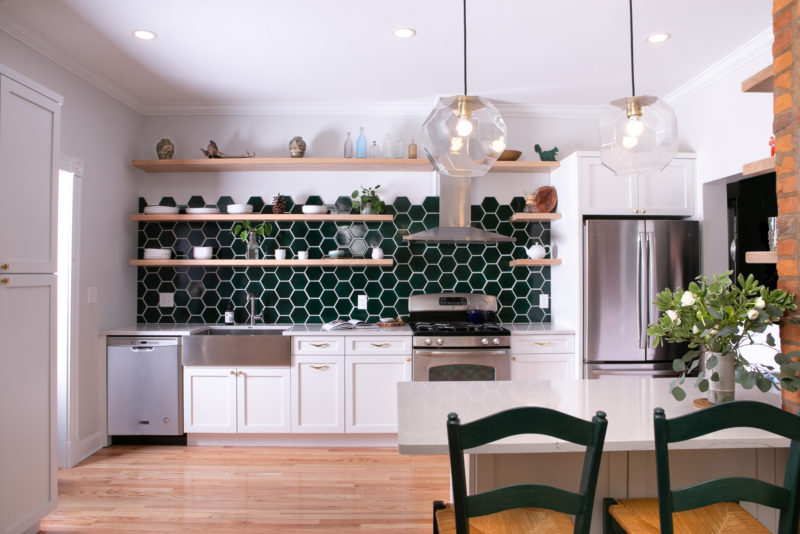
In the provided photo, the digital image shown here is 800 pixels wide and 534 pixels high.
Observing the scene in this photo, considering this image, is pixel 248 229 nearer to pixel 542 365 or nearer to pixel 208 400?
pixel 208 400

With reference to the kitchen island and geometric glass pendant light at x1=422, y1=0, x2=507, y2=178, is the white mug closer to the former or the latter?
the kitchen island

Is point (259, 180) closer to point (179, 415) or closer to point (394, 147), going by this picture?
point (394, 147)

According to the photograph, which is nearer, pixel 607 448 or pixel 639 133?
pixel 607 448

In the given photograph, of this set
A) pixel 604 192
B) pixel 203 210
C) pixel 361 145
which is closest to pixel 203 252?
pixel 203 210

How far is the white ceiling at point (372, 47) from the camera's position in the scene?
111 inches

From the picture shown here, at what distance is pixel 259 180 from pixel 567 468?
352 centimetres

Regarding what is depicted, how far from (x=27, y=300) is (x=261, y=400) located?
1802mm

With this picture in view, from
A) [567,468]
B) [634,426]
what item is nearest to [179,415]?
[567,468]

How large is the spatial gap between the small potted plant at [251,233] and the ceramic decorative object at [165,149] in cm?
78

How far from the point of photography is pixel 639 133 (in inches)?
72.6

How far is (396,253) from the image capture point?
450cm

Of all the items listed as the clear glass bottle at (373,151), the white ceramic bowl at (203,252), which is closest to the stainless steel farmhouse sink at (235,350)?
the white ceramic bowl at (203,252)

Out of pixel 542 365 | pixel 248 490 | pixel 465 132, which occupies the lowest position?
pixel 248 490

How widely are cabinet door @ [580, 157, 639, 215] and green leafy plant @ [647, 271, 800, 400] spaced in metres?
2.09
